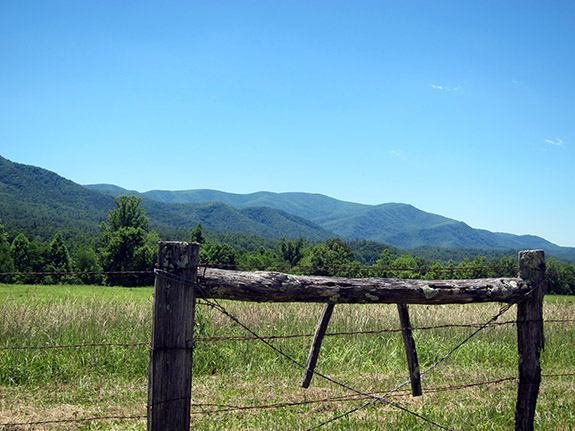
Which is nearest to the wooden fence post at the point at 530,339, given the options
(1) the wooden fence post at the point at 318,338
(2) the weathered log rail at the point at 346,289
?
(2) the weathered log rail at the point at 346,289

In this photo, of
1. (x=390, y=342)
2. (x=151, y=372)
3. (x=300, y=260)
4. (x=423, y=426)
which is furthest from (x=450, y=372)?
(x=300, y=260)

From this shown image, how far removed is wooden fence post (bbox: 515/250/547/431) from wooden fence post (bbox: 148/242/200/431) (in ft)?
11.4

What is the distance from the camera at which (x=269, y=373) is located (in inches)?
301

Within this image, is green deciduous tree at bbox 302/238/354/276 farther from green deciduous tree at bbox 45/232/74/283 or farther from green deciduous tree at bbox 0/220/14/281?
green deciduous tree at bbox 0/220/14/281

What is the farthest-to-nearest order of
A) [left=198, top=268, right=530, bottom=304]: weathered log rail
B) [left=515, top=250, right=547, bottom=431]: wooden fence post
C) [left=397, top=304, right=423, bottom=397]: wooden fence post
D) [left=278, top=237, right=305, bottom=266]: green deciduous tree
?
A: [left=278, top=237, right=305, bottom=266]: green deciduous tree → [left=397, top=304, right=423, bottom=397]: wooden fence post → [left=515, top=250, right=547, bottom=431]: wooden fence post → [left=198, top=268, right=530, bottom=304]: weathered log rail

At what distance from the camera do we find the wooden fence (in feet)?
10.6

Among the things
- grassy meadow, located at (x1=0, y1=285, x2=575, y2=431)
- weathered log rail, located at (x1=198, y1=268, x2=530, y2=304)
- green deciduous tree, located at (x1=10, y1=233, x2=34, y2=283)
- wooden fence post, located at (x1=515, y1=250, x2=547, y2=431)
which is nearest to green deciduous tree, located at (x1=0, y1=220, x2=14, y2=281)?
green deciduous tree, located at (x1=10, y1=233, x2=34, y2=283)

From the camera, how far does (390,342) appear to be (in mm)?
9672

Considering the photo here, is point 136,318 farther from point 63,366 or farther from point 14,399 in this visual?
point 14,399

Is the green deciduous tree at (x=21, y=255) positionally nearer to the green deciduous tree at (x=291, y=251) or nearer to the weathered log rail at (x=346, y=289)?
the green deciduous tree at (x=291, y=251)

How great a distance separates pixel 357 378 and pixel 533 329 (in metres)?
3.35

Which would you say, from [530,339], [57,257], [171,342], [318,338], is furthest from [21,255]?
[530,339]

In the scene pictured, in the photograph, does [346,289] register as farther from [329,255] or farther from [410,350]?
[329,255]

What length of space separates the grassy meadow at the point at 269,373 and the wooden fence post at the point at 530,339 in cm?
30
